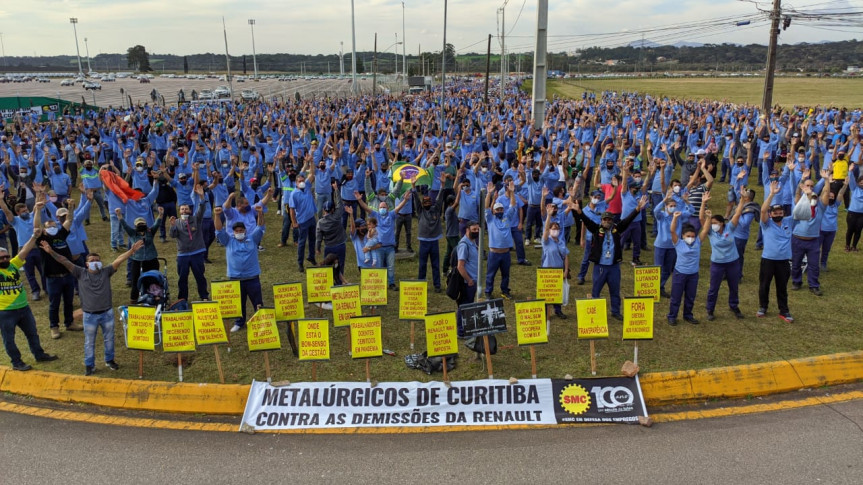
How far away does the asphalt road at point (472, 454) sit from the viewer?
5.80m

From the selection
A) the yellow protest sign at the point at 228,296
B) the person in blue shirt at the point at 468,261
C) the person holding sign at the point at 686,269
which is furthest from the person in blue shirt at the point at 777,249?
the yellow protest sign at the point at 228,296

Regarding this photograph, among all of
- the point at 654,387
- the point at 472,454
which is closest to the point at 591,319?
the point at 654,387

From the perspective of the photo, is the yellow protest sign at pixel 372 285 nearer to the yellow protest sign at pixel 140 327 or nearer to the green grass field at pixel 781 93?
the yellow protest sign at pixel 140 327

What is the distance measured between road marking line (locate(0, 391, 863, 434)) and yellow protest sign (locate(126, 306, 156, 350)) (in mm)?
934

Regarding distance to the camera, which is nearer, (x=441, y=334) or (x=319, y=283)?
(x=441, y=334)

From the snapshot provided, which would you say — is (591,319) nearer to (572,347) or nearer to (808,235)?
(572,347)

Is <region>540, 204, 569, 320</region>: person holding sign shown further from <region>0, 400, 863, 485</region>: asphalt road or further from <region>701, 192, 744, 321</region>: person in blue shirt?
<region>0, 400, 863, 485</region>: asphalt road

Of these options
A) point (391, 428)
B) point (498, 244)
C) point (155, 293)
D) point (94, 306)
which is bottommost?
point (391, 428)

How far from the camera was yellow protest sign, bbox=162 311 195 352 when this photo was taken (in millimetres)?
7574

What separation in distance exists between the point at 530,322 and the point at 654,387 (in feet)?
5.51

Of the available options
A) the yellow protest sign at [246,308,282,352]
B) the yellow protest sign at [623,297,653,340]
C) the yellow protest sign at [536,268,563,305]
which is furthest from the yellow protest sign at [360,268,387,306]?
the yellow protest sign at [623,297,653,340]

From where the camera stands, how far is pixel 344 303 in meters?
8.41

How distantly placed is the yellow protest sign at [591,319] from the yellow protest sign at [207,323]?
15.1 feet

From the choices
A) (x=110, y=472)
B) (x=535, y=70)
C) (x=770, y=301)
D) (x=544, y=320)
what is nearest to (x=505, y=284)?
(x=544, y=320)
